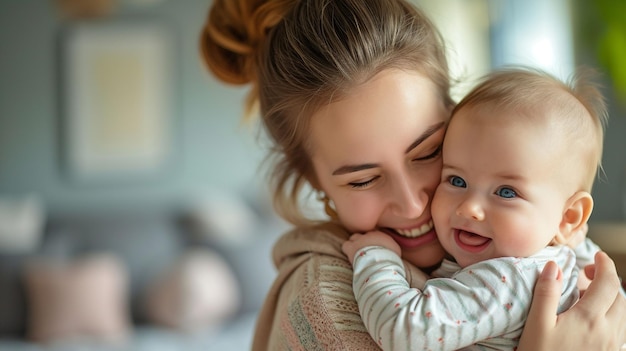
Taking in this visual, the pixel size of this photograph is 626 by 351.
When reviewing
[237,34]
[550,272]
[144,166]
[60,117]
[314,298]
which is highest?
[237,34]

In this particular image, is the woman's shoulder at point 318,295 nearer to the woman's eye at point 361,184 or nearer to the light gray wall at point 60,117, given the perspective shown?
the woman's eye at point 361,184

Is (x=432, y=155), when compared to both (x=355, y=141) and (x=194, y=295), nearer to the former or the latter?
(x=355, y=141)

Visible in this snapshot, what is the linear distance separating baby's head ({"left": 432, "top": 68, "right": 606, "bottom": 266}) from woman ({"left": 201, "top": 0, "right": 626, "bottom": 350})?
6 centimetres

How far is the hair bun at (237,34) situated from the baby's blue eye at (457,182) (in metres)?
0.43

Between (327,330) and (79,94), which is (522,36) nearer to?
(79,94)

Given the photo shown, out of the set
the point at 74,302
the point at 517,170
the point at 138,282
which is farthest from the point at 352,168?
the point at 138,282

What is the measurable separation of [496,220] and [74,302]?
2.78 m

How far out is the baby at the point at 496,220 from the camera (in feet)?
→ 3.01

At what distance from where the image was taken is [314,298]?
106cm

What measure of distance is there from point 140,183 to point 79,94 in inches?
25.2

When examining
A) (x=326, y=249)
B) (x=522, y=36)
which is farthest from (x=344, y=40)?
(x=522, y=36)

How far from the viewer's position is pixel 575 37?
343 centimetres

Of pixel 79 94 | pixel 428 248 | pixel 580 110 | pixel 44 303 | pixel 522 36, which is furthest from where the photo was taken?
pixel 79 94

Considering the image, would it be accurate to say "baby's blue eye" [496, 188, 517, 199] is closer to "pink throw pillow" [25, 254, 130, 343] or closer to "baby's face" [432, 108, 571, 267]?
"baby's face" [432, 108, 571, 267]
